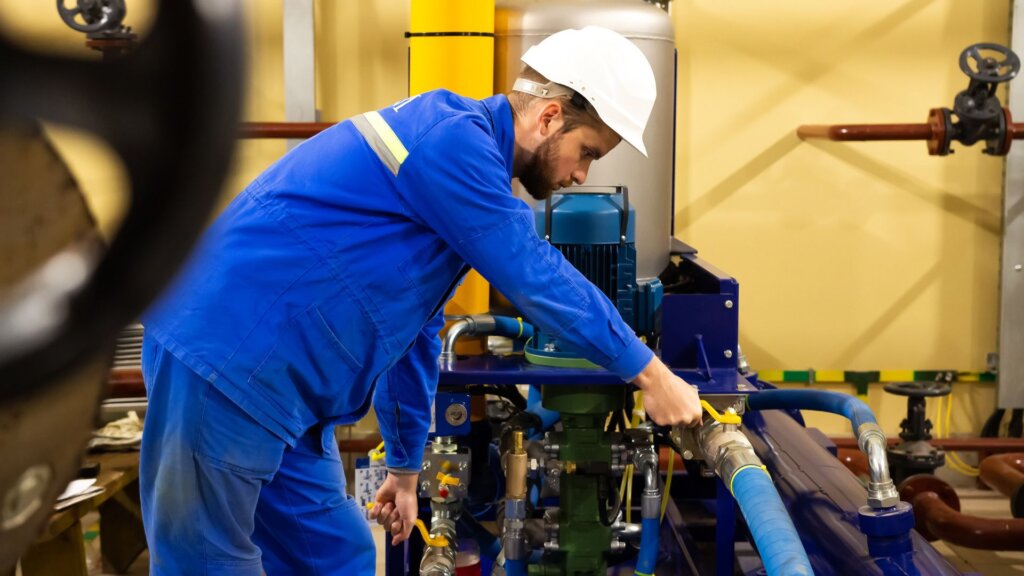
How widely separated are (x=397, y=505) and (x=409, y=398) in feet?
0.74

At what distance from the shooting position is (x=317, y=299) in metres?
1.50

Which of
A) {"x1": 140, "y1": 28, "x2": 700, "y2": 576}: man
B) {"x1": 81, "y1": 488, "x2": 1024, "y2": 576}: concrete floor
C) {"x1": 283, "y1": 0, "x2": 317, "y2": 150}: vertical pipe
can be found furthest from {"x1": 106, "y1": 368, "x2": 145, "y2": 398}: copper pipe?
{"x1": 283, "y1": 0, "x2": 317, "y2": 150}: vertical pipe

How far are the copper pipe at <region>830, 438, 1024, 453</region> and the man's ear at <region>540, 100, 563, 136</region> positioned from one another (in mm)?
2235

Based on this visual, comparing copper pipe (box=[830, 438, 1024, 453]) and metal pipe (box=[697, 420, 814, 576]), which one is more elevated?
metal pipe (box=[697, 420, 814, 576])

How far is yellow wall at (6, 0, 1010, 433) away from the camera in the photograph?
12.2ft

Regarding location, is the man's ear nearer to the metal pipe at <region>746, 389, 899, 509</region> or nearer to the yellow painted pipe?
the metal pipe at <region>746, 389, 899, 509</region>

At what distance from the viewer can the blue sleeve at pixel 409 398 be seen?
6.11 feet

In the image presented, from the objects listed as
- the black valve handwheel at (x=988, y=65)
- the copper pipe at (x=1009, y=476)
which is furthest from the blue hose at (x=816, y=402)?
the black valve handwheel at (x=988, y=65)

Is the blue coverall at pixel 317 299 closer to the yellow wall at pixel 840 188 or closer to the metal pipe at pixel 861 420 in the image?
the metal pipe at pixel 861 420

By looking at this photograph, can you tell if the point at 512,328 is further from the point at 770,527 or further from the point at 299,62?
the point at 299,62

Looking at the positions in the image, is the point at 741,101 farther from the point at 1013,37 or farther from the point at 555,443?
the point at 555,443

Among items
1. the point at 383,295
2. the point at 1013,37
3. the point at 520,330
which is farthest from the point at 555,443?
the point at 1013,37

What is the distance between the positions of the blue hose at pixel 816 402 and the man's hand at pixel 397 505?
2.12 ft

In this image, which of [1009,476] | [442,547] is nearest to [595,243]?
[442,547]
